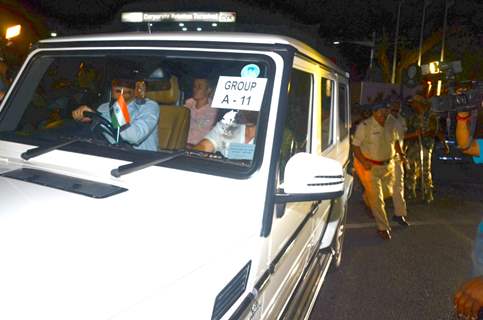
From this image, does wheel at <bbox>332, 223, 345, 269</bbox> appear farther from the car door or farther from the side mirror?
the side mirror

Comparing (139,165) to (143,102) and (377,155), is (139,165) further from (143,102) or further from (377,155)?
(377,155)

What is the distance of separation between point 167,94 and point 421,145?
6193 mm

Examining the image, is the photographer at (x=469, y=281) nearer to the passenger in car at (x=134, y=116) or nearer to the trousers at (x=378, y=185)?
the passenger in car at (x=134, y=116)

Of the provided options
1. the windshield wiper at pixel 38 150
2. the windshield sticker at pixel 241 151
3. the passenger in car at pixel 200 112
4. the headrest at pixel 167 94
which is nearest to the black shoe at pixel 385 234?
the passenger in car at pixel 200 112

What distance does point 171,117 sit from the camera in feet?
8.65

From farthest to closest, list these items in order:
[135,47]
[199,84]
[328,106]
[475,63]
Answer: [475,63]
[328,106]
[199,84]
[135,47]

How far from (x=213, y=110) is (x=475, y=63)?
3371 centimetres

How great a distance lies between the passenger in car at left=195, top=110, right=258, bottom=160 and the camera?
2.08 meters

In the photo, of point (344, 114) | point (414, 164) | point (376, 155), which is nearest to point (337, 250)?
point (344, 114)

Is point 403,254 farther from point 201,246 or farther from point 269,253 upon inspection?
point 201,246

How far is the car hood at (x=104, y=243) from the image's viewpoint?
1203 mm

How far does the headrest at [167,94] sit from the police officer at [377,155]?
366 centimetres

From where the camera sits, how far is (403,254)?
5.06 meters

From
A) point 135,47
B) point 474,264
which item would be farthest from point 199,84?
point 474,264
